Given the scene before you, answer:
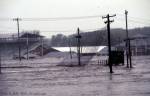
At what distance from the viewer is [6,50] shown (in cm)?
11300

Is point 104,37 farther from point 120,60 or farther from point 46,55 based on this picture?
point 120,60

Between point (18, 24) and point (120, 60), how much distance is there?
45.5 meters

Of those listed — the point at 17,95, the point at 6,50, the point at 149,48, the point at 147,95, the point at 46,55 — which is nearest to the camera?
the point at 147,95

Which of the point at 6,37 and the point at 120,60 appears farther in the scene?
the point at 6,37

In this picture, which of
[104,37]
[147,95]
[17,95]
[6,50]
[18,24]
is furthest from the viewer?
[104,37]

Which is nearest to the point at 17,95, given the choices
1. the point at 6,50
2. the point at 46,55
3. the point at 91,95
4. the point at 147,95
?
the point at 91,95

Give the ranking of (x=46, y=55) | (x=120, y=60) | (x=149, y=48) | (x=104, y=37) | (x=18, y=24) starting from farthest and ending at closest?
(x=104, y=37), (x=46, y=55), (x=149, y=48), (x=18, y=24), (x=120, y=60)

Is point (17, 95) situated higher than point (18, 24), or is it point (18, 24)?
point (18, 24)

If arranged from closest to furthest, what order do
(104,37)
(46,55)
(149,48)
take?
(149,48) < (46,55) < (104,37)

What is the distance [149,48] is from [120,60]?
4828cm

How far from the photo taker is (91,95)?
17.2 metres

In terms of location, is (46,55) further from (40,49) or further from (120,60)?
(120,60)

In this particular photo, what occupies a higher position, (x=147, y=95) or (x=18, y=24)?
(x=18, y=24)

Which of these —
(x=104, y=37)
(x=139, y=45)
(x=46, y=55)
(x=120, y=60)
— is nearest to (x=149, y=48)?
(x=139, y=45)
